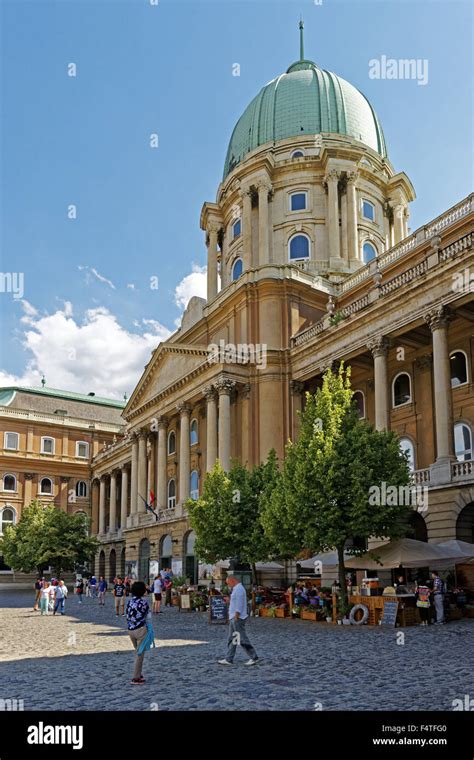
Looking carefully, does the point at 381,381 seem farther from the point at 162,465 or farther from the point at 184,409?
the point at 162,465

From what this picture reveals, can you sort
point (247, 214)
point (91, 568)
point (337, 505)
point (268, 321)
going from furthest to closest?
point (91, 568)
point (247, 214)
point (268, 321)
point (337, 505)

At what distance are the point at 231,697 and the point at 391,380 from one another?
1106 inches

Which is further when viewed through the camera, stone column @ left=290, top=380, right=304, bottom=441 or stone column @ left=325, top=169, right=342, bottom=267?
stone column @ left=325, top=169, right=342, bottom=267

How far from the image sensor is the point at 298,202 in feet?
180

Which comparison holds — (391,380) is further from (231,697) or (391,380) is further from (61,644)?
(231,697)

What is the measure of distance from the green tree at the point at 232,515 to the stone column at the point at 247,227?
74.3 feet

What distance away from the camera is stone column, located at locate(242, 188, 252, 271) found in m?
52.0

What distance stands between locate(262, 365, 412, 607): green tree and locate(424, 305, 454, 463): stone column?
3.79 meters

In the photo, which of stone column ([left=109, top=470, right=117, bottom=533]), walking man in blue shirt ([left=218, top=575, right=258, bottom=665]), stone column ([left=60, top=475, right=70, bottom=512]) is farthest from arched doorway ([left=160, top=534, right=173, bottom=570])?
walking man in blue shirt ([left=218, top=575, right=258, bottom=665])

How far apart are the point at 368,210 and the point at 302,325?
17063 mm

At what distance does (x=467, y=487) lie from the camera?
26.5m

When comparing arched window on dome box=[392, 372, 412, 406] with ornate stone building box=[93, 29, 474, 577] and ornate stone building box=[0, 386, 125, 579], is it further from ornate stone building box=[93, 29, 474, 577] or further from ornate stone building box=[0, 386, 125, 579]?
ornate stone building box=[0, 386, 125, 579]

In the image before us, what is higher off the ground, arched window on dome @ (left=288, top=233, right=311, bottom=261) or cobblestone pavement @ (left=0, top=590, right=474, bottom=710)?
arched window on dome @ (left=288, top=233, right=311, bottom=261)
